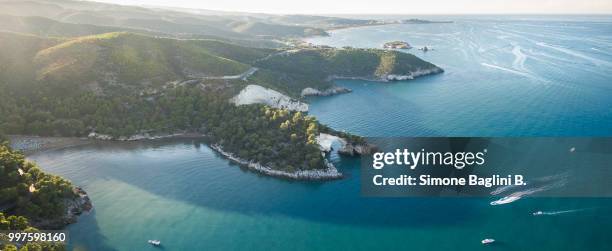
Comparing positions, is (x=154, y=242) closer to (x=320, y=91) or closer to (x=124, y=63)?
(x=124, y=63)

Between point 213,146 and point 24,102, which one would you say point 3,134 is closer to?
point 24,102

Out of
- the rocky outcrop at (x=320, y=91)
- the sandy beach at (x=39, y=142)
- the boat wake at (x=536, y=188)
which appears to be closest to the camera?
the boat wake at (x=536, y=188)

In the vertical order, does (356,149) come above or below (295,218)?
above

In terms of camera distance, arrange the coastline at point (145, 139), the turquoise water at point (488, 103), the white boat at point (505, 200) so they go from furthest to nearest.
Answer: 1. the turquoise water at point (488, 103)
2. the coastline at point (145, 139)
3. the white boat at point (505, 200)

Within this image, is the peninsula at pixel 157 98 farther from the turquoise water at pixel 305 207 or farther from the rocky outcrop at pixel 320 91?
the turquoise water at pixel 305 207

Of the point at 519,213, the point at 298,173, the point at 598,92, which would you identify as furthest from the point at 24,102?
the point at 598,92

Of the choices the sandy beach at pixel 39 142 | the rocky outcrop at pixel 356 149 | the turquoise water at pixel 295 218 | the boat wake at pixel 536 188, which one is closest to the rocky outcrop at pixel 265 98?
the rocky outcrop at pixel 356 149

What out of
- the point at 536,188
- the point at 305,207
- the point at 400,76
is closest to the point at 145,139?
the point at 305,207

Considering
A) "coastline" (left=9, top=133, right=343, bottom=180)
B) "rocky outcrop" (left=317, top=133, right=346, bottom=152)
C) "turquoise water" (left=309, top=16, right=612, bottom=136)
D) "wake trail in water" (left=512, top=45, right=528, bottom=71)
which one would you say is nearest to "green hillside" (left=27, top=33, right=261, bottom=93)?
"coastline" (left=9, top=133, right=343, bottom=180)
